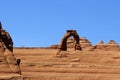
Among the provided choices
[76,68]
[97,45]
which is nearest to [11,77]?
[76,68]

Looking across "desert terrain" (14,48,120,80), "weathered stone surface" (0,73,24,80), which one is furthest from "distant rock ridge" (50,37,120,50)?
"weathered stone surface" (0,73,24,80)

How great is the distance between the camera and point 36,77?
21281mm

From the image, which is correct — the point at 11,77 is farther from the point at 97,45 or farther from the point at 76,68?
the point at 97,45

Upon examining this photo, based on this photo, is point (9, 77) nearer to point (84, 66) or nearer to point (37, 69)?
point (37, 69)

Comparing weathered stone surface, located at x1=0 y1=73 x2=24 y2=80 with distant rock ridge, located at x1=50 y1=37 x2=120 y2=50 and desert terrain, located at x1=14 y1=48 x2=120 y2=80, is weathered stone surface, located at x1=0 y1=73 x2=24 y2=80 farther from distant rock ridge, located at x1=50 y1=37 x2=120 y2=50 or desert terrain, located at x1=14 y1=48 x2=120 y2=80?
distant rock ridge, located at x1=50 y1=37 x2=120 y2=50

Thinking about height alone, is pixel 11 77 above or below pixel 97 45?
below

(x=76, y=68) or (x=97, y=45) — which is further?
(x=97, y=45)

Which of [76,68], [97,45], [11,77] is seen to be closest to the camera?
[11,77]

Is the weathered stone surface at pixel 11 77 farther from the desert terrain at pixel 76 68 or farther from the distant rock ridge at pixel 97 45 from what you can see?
the distant rock ridge at pixel 97 45

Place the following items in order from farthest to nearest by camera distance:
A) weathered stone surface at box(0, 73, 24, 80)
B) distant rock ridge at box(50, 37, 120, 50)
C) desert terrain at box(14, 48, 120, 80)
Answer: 1. distant rock ridge at box(50, 37, 120, 50)
2. desert terrain at box(14, 48, 120, 80)
3. weathered stone surface at box(0, 73, 24, 80)

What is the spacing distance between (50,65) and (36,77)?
892 centimetres

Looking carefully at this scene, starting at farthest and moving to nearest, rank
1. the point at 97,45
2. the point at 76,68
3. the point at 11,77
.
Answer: the point at 97,45 → the point at 76,68 → the point at 11,77

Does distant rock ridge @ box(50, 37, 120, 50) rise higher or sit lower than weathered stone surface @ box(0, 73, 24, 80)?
higher

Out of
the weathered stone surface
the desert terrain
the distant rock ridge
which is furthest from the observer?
the distant rock ridge
